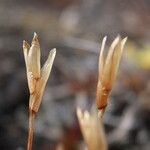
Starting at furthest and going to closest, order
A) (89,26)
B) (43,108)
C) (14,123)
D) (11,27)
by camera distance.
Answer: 1. (89,26)
2. (11,27)
3. (43,108)
4. (14,123)

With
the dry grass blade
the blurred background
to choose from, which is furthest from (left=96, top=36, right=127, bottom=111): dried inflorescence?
the blurred background

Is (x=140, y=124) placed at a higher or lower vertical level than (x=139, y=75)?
lower

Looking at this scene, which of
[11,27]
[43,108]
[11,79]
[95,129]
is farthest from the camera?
[11,27]

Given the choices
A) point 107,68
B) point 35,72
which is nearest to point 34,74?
point 35,72

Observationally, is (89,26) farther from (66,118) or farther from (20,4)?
(66,118)

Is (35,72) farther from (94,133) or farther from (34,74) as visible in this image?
(94,133)

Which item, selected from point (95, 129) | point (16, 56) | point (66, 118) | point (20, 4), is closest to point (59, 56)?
point (16, 56)
